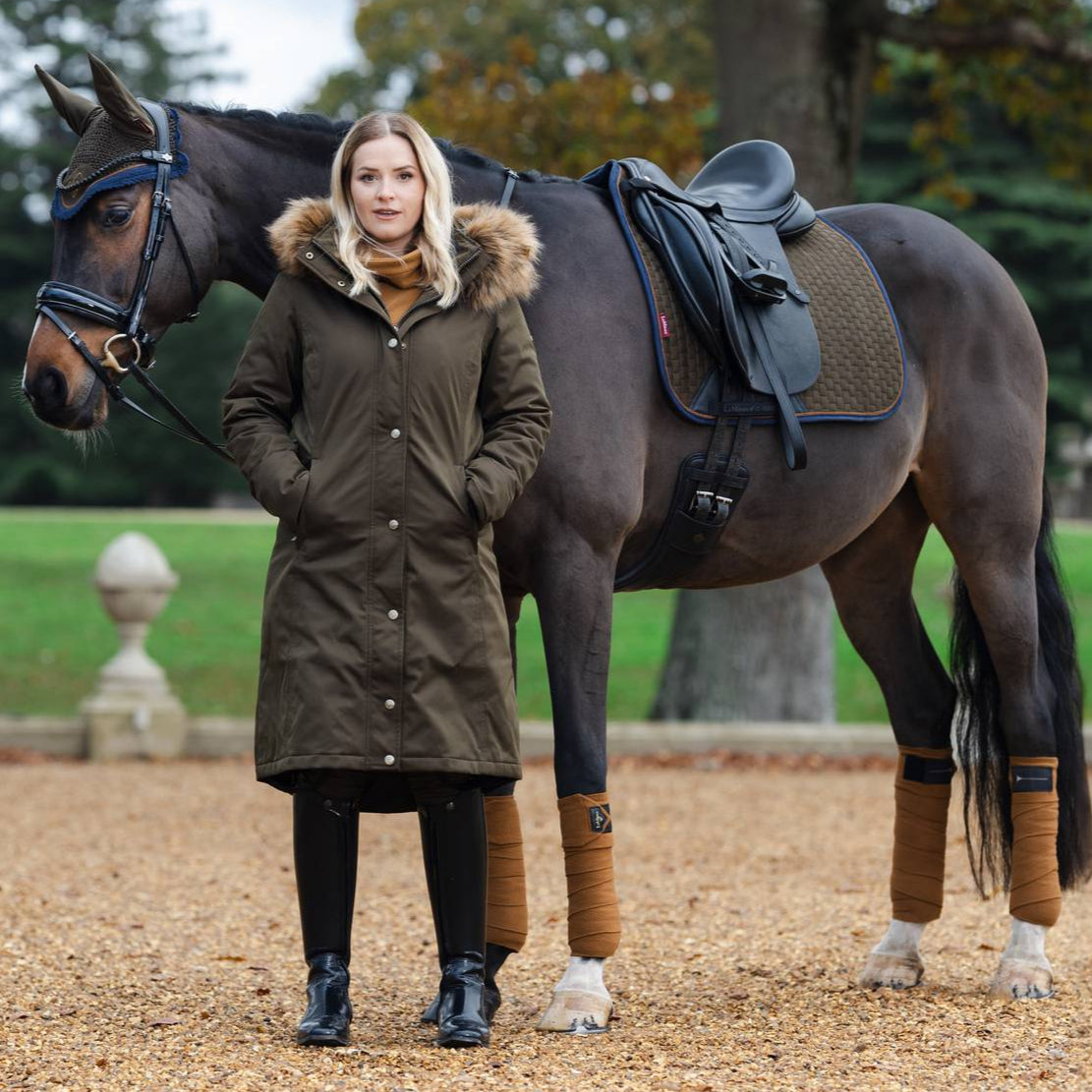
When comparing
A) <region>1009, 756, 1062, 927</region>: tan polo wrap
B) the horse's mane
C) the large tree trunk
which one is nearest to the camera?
the horse's mane

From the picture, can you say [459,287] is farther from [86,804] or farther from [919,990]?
[86,804]

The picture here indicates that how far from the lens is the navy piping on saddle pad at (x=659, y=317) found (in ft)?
12.3

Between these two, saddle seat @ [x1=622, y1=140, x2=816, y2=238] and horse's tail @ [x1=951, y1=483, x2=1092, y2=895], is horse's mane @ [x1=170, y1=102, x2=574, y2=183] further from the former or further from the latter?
horse's tail @ [x1=951, y1=483, x2=1092, y2=895]

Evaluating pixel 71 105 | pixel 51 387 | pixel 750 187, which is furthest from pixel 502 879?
pixel 71 105

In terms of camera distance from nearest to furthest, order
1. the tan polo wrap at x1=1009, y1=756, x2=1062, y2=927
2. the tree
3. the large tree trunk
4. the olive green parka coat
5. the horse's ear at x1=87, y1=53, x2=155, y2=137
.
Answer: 1. the olive green parka coat
2. the horse's ear at x1=87, y1=53, x2=155, y2=137
3. the tan polo wrap at x1=1009, y1=756, x2=1062, y2=927
4. the large tree trunk
5. the tree

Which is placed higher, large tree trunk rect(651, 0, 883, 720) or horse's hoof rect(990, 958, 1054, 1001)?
large tree trunk rect(651, 0, 883, 720)

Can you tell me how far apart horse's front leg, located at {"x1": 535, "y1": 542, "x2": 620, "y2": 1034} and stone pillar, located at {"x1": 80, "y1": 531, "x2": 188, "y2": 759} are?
6541mm

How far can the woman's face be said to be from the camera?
3369mm

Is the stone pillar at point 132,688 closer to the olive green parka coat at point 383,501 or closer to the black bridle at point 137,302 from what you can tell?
the black bridle at point 137,302

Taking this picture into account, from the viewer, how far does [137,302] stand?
11.6ft

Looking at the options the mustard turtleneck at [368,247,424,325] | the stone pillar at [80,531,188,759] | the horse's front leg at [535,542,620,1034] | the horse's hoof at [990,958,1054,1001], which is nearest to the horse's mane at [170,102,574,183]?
the mustard turtleneck at [368,247,424,325]

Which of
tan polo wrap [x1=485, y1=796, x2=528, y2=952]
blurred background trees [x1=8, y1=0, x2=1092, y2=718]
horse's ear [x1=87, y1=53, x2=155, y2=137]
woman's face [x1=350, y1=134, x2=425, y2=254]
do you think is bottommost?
tan polo wrap [x1=485, y1=796, x2=528, y2=952]

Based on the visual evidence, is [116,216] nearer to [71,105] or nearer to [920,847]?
[71,105]

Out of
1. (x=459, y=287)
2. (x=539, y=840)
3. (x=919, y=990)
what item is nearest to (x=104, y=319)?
(x=459, y=287)
